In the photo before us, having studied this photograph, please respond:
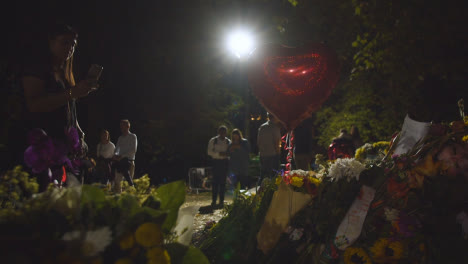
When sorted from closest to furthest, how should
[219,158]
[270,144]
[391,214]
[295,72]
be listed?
[391,214], [295,72], [270,144], [219,158]

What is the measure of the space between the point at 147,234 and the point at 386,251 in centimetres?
154

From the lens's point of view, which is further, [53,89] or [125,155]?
[125,155]

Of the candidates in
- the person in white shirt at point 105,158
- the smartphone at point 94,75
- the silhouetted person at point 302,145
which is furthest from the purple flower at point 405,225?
the person in white shirt at point 105,158

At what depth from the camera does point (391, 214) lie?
226 centimetres

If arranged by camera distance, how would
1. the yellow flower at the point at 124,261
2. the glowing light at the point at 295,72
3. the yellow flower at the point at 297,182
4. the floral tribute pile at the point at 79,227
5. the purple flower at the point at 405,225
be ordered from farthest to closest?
1. the glowing light at the point at 295,72
2. the yellow flower at the point at 297,182
3. the purple flower at the point at 405,225
4. the yellow flower at the point at 124,261
5. the floral tribute pile at the point at 79,227

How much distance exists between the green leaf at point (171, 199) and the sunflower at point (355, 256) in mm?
1133

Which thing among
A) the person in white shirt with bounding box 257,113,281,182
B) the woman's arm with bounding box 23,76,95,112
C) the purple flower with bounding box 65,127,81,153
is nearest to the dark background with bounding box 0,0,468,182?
the person in white shirt with bounding box 257,113,281,182

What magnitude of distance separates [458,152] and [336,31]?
14712 millimetres

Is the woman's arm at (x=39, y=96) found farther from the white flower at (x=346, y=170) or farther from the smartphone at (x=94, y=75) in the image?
the white flower at (x=346, y=170)

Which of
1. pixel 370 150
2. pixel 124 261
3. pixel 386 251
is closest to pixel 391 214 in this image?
pixel 386 251

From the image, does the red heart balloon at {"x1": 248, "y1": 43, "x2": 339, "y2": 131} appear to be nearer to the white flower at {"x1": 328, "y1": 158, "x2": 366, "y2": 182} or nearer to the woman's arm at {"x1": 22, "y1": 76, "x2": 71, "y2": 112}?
the white flower at {"x1": 328, "y1": 158, "x2": 366, "y2": 182}

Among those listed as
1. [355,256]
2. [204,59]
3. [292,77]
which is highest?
[204,59]

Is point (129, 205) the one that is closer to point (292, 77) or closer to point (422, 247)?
point (422, 247)

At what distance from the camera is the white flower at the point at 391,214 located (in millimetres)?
2258
